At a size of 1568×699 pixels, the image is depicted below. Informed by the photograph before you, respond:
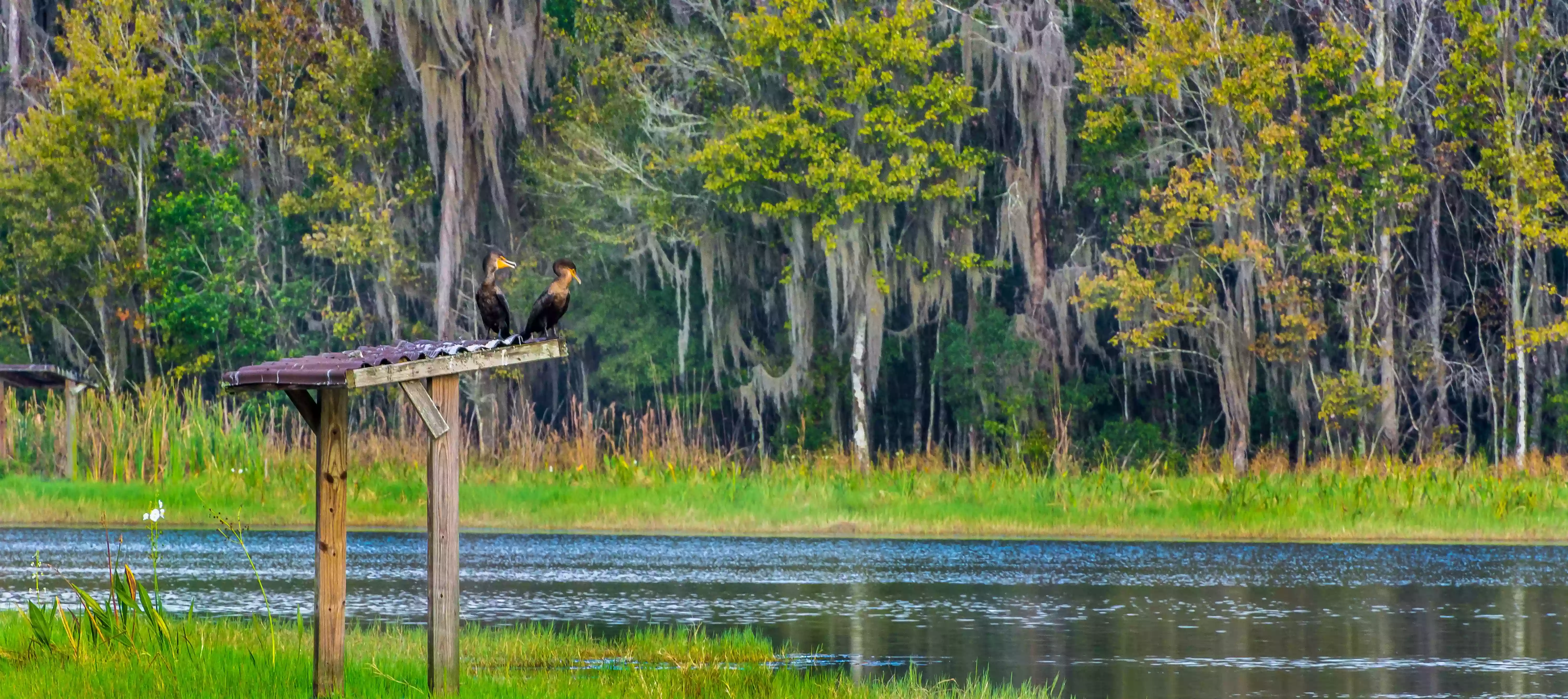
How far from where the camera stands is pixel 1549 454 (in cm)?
3481

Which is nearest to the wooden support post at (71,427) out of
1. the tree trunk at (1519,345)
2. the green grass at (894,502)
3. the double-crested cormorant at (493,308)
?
the green grass at (894,502)

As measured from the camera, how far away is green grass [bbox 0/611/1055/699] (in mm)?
10055

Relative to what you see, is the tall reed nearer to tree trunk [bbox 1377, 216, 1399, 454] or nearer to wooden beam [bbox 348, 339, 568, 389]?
tree trunk [bbox 1377, 216, 1399, 454]

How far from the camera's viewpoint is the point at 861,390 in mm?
33656

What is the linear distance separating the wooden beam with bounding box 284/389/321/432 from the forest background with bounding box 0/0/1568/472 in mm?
19604

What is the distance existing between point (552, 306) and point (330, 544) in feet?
8.10

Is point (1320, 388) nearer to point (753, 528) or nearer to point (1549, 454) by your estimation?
point (1549, 454)

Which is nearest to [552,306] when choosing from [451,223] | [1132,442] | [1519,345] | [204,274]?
[1519,345]

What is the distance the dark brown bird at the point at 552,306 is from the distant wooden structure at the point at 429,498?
170cm

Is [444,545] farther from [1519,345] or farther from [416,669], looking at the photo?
[1519,345]

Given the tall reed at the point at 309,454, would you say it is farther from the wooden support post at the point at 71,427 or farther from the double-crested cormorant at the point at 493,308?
the double-crested cormorant at the point at 493,308

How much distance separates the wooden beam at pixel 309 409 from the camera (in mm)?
9609

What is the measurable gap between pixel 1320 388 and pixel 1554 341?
3610mm

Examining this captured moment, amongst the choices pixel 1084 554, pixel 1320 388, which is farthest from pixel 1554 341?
pixel 1084 554
